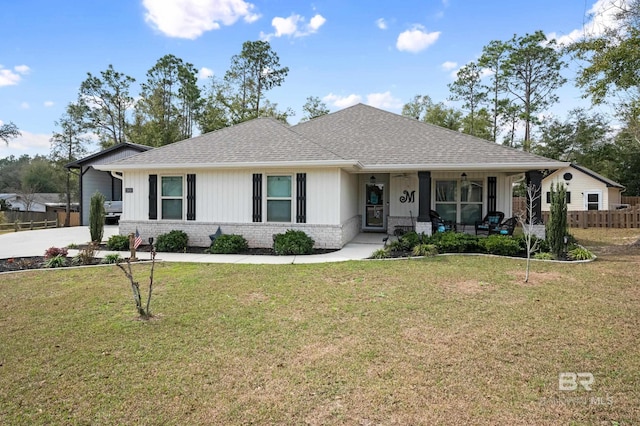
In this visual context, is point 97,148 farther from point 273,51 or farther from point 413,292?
point 413,292

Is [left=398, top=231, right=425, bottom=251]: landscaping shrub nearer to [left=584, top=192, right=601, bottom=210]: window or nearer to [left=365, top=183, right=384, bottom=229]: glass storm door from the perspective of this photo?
[left=365, top=183, right=384, bottom=229]: glass storm door

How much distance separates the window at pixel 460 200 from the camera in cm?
1398

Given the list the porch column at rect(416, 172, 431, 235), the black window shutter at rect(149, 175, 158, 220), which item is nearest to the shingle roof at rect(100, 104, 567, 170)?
the porch column at rect(416, 172, 431, 235)

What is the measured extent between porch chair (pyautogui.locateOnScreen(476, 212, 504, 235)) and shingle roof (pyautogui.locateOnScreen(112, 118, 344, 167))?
597 centimetres

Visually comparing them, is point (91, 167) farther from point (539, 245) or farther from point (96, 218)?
point (539, 245)

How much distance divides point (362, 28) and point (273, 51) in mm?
17906

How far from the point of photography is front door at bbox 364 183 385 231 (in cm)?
1553

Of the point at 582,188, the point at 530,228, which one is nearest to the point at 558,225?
the point at 530,228

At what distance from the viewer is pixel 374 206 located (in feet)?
51.5

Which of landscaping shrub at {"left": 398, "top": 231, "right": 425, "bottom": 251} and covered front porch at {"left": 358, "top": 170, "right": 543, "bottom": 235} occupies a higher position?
covered front porch at {"left": 358, "top": 170, "right": 543, "bottom": 235}

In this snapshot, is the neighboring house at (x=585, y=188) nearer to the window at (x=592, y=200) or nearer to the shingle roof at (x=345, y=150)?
the window at (x=592, y=200)

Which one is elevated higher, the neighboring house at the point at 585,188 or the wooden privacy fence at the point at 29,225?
the neighboring house at the point at 585,188

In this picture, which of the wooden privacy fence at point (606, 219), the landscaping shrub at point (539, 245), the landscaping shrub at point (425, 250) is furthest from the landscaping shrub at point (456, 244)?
the wooden privacy fence at point (606, 219)

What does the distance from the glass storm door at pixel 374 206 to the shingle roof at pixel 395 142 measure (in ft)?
7.17
